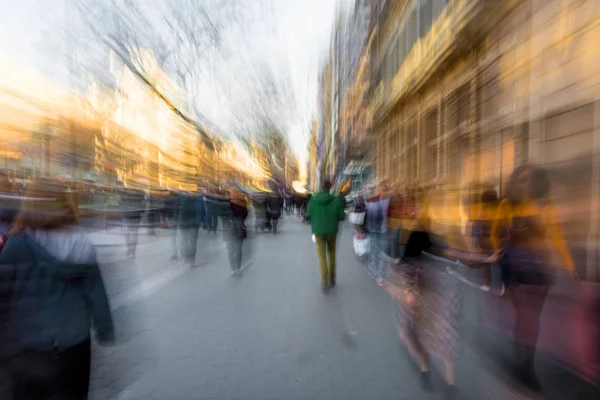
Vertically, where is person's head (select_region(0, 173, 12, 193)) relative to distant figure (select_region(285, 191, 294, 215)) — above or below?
above

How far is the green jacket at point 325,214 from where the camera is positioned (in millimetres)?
7949

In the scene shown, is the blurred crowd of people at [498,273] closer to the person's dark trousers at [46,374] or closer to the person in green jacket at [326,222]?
the person's dark trousers at [46,374]

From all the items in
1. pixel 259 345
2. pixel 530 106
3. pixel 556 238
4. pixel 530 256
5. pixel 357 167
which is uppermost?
pixel 357 167

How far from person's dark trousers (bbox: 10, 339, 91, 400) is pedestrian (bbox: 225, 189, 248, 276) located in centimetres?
653

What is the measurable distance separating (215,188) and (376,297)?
6.25 meters

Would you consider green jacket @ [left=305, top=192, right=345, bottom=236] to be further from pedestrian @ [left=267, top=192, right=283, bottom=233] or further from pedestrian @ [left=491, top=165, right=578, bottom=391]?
pedestrian @ [left=267, top=192, right=283, bottom=233]

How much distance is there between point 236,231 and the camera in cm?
974

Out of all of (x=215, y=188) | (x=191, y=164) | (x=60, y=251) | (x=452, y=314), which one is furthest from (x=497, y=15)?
(x=191, y=164)

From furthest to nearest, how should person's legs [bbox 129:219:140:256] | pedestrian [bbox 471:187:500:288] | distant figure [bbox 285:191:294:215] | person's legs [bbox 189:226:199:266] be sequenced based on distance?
distant figure [bbox 285:191:294:215] < person's legs [bbox 129:219:140:256] < person's legs [bbox 189:226:199:266] < pedestrian [bbox 471:187:500:288]

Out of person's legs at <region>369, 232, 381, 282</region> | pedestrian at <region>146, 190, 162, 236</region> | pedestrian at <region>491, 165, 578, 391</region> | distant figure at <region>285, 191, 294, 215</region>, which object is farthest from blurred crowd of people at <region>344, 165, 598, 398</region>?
distant figure at <region>285, 191, 294, 215</region>

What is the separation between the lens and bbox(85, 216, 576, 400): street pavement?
154 inches

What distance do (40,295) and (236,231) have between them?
23.3ft

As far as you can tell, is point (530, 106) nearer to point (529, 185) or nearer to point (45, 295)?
point (529, 185)

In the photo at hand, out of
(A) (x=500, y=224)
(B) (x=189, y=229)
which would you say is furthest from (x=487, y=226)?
(B) (x=189, y=229)
